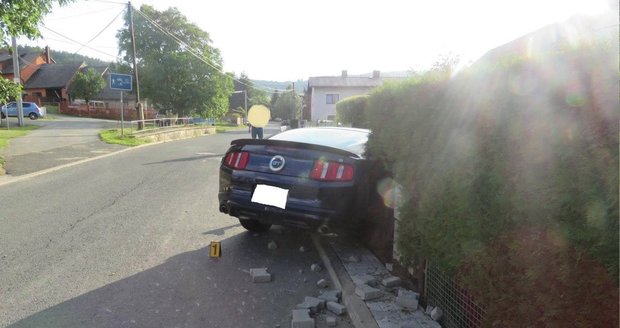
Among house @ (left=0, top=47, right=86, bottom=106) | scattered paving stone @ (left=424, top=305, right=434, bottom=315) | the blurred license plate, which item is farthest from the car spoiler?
house @ (left=0, top=47, right=86, bottom=106)

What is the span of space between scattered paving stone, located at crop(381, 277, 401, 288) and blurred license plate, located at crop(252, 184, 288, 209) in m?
1.20

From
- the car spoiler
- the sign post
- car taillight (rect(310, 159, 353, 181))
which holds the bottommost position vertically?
car taillight (rect(310, 159, 353, 181))

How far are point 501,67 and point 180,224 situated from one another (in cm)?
458

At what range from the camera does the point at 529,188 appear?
6.24ft

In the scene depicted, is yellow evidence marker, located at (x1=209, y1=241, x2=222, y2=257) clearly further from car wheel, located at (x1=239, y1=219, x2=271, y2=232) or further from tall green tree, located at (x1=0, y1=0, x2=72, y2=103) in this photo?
tall green tree, located at (x1=0, y1=0, x2=72, y2=103)

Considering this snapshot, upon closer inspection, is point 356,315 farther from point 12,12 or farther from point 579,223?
point 12,12

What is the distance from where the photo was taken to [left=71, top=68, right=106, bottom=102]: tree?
5550 centimetres

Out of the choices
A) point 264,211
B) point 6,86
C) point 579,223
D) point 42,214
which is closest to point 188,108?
point 6,86

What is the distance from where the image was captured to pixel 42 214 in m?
6.01

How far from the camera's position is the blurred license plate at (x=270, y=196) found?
164 inches

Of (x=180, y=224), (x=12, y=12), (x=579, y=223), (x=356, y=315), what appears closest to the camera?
(x=579, y=223)

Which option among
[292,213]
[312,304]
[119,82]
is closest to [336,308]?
[312,304]

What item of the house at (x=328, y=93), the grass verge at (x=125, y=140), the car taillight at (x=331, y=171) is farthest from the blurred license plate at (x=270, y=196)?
the house at (x=328, y=93)

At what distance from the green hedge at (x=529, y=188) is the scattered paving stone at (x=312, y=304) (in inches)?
39.0
